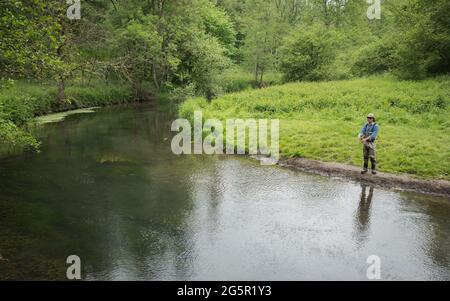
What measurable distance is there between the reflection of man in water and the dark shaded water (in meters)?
0.05

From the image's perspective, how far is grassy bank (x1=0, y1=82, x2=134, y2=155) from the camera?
18.2 metres

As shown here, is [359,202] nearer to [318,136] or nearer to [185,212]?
[185,212]

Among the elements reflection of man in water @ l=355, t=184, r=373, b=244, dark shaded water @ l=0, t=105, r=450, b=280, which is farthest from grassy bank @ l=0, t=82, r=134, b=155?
reflection of man in water @ l=355, t=184, r=373, b=244

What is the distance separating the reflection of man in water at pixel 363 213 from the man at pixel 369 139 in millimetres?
1124

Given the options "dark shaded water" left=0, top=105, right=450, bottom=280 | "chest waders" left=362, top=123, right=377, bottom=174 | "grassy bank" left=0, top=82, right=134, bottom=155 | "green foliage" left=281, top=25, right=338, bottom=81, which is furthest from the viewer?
"green foliage" left=281, top=25, right=338, bottom=81

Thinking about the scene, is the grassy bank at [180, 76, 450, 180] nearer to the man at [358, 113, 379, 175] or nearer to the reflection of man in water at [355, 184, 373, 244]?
the man at [358, 113, 379, 175]

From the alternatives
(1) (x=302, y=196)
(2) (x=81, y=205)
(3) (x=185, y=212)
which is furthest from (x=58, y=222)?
(1) (x=302, y=196)

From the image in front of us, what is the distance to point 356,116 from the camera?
71.8ft

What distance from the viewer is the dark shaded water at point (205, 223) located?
8.86 m

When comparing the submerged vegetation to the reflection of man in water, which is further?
the submerged vegetation

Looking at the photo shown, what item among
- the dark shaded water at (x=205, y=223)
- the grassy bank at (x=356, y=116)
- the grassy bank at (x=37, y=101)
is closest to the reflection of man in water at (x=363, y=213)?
the dark shaded water at (x=205, y=223)

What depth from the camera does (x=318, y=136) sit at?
1894 centimetres

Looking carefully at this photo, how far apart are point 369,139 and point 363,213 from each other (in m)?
3.46

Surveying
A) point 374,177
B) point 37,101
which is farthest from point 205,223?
point 37,101
